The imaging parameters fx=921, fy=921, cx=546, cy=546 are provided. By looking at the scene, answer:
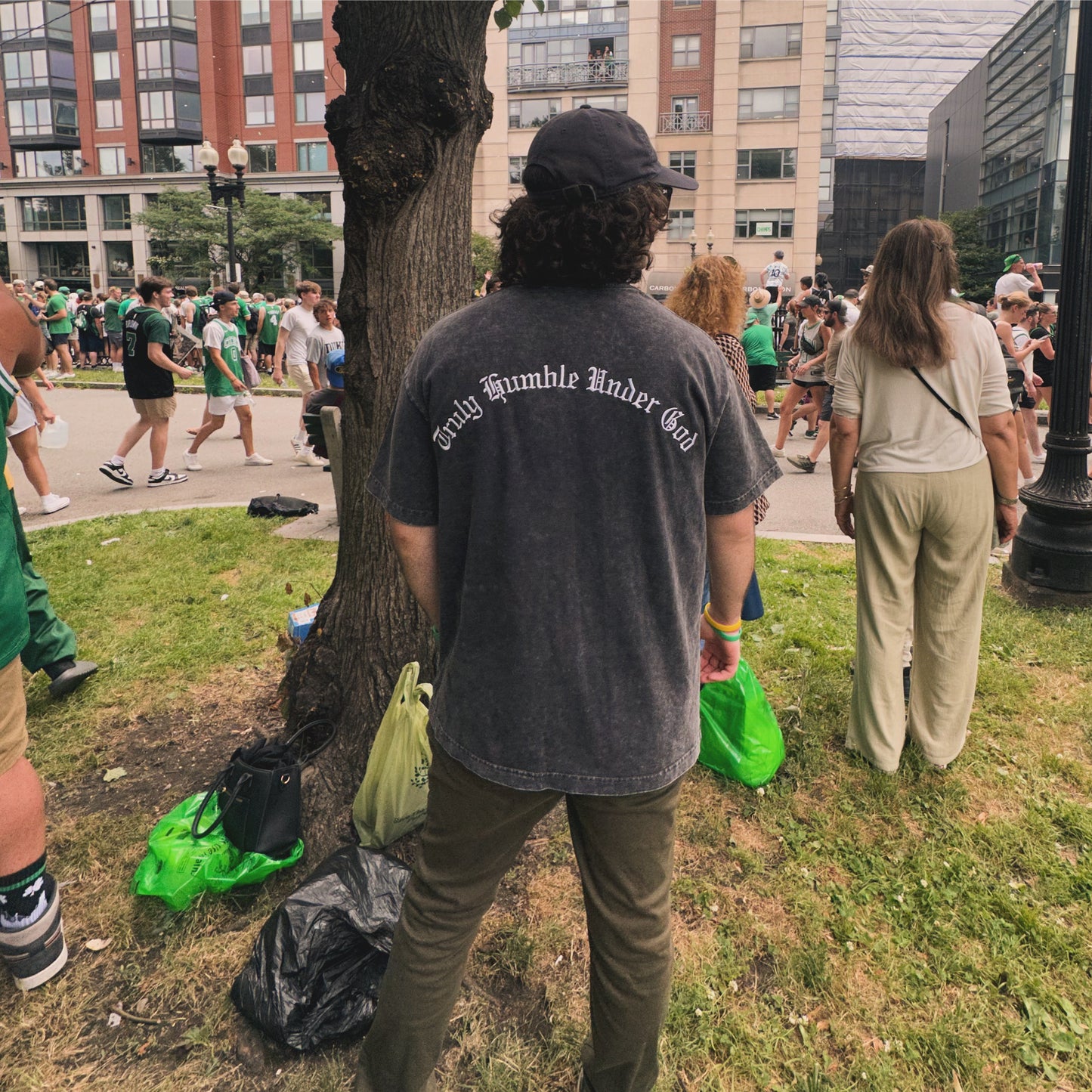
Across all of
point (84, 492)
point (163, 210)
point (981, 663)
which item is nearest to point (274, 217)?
point (163, 210)

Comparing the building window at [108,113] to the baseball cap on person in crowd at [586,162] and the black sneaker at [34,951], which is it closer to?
the black sneaker at [34,951]

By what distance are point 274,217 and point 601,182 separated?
167 feet

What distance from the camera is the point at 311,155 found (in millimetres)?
53656

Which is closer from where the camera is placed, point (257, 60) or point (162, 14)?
point (162, 14)

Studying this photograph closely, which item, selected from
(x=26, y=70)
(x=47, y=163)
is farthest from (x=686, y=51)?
(x=26, y=70)

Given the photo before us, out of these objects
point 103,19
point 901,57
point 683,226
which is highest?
point 901,57

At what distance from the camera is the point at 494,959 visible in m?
2.71

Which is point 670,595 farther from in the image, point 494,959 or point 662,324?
point 494,959

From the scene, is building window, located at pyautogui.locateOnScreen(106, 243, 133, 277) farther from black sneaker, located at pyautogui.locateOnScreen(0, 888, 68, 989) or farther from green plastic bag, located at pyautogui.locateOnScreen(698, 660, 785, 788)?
black sneaker, located at pyautogui.locateOnScreen(0, 888, 68, 989)

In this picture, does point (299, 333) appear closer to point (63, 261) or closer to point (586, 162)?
point (586, 162)

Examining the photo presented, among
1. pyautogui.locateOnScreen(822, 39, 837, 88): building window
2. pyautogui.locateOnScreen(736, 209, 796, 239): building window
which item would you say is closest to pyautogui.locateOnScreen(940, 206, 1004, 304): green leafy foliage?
pyautogui.locateOnScreen(822, 39, 837, 88): building window

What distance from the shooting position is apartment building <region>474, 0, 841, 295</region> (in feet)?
154

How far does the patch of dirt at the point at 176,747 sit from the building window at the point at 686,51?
51437mm

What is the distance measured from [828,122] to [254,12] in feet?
135
